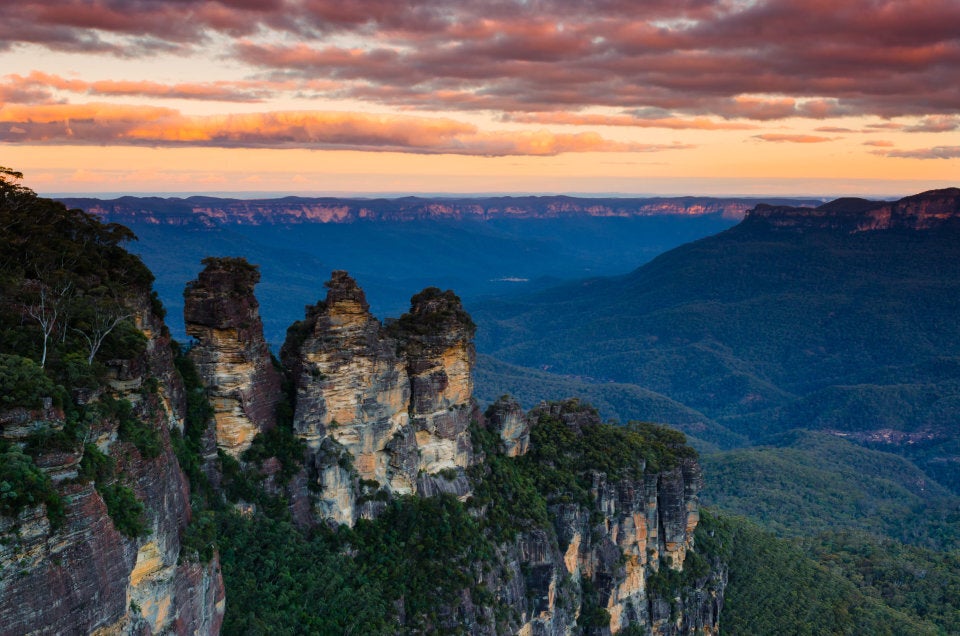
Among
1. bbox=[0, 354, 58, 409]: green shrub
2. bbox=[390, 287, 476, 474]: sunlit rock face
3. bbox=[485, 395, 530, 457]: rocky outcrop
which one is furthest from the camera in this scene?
bbox=[485, 395, 530, 457]: rocky outcrop

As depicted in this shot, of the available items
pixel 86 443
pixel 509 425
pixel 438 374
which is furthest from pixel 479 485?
pixel 86 443

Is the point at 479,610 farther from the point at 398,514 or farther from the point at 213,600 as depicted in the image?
the point at 213,600

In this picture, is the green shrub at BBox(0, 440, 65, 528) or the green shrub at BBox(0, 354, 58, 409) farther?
the green shrub at BBox(0, 354, 58, 409)

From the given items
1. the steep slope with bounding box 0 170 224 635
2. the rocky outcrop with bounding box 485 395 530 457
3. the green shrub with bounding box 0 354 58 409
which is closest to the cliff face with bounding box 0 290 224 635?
the steep slope with bounding box 0 170 224 635

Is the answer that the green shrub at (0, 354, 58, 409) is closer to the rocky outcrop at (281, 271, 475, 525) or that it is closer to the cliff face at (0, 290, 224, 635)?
the cliff face at (0, 290, 224, 635)

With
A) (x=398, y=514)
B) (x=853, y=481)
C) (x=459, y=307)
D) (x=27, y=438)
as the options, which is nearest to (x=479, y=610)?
(x=398, y=514)

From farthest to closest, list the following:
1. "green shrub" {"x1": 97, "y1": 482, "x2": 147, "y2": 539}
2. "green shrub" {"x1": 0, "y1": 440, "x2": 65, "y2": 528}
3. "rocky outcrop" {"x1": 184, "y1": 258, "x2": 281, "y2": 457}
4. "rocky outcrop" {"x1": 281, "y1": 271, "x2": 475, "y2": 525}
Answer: "rocky outcrop" {"x1": 281, "y1": 271, "x2": 475, "y2": 525} < "rocky outcrop" {"x1": 184, "y1": 258, "x2": 281, "y2": 457} < "green shrub" {"x1": 97, "y1": 482, "x2": 147, "y2": 539} < "green shrub" {"x1": 0, "y1": 440, "x2": 65, "y2": 528}

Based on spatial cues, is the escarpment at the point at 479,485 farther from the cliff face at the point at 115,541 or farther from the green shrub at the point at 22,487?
the green shrub at the point at 22,487
